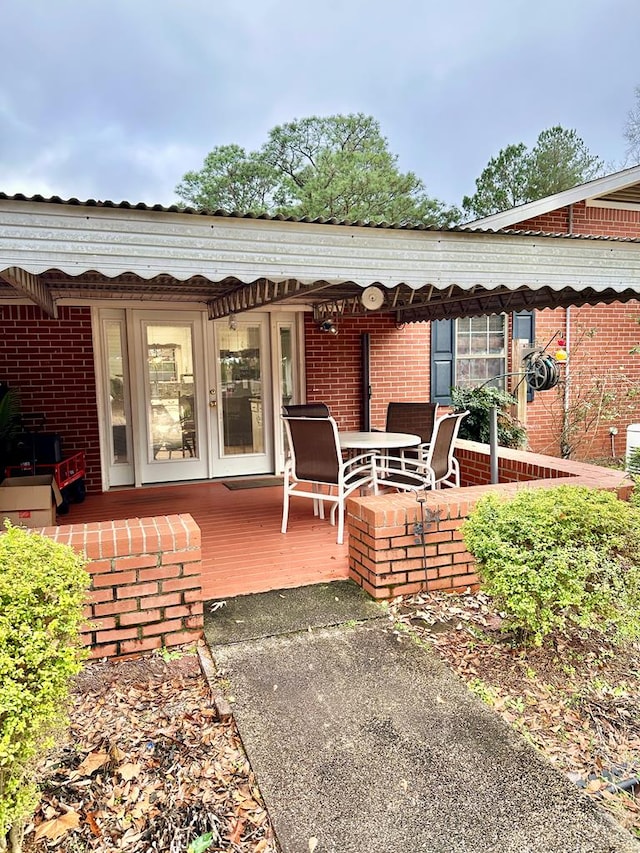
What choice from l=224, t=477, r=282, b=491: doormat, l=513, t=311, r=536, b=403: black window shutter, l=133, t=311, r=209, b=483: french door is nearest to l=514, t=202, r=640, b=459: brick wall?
l=513, t=311, r=536, b=403: black window shutter

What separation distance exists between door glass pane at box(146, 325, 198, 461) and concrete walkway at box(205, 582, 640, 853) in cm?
424

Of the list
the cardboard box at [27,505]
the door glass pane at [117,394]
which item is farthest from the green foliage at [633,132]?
the cardboard box at [27,505]

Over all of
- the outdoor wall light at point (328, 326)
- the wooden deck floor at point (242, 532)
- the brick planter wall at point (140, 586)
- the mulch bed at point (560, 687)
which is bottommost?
the mulch bed at point (560, 687)

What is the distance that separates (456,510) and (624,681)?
3.95 feet

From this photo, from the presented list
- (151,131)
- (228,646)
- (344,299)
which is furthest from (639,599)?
(151,131)

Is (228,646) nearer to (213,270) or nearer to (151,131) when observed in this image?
(213,270)

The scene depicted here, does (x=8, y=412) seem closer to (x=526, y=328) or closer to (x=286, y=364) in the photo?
(x=286, y=364)

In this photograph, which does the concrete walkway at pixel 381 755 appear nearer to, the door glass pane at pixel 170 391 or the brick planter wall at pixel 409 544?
the brick planter wall at pixel 409 544

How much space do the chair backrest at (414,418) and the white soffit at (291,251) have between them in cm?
241

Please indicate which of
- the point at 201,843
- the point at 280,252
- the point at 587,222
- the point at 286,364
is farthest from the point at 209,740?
the point at 587,222

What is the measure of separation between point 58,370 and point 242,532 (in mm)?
3014

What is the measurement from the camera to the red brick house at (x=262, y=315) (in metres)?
3.02

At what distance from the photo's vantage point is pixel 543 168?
22016 millimetres

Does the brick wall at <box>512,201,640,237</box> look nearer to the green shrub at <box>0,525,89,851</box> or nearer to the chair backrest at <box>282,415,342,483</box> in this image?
the chair backrest at <box>282,415,342,483</box>
